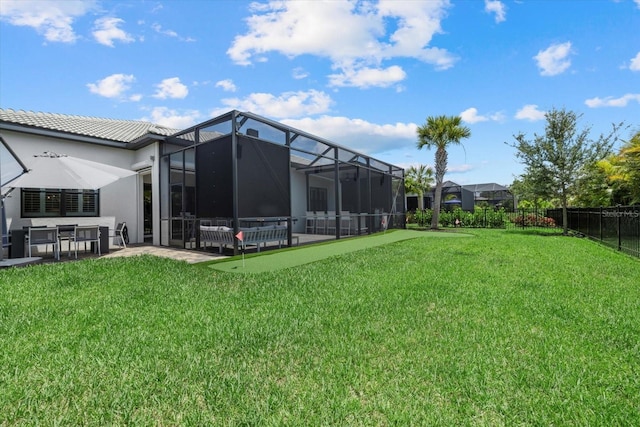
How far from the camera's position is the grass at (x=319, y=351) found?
1819 mm

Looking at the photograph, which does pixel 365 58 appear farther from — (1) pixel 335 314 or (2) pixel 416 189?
(2) pixel 416 189

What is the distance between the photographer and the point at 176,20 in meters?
7.82

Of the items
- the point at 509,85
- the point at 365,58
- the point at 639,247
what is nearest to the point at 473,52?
the point at 509,85

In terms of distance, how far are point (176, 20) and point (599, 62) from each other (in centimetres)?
1256

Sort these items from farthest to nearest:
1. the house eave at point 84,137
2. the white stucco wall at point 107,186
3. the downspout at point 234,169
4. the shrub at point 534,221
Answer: the shrub at point 534,221 < the white stucco wall at point 107,186 < the house eave at point 84,137 < the downspout at point 234,169

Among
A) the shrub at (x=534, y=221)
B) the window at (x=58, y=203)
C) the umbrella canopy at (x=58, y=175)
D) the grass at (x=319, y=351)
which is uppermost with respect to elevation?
the umbrella canopy at (x=58, y=175)

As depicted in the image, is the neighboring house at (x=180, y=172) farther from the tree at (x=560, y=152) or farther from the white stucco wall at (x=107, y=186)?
the tree at (x=560, y=152)

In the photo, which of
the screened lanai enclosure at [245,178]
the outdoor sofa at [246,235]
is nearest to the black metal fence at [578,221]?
the screened lanai enclosure at [245,178]

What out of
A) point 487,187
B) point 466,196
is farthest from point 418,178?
point 487,187

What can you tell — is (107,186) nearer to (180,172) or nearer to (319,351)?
(180,172)

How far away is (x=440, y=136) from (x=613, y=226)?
10.5 metres

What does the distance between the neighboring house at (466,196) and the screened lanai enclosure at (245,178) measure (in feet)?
59.4

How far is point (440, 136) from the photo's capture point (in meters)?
18.2

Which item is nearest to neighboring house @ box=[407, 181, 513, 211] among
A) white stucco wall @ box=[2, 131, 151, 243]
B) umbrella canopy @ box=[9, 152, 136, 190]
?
white stucco wall @ box=[2, 131, 151, 243]
